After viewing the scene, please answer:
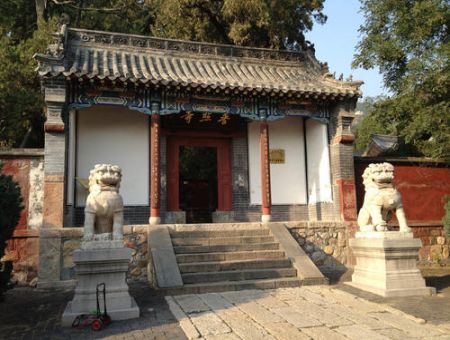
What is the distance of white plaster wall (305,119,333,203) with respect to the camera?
972 centimetres

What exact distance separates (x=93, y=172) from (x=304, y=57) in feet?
26.7

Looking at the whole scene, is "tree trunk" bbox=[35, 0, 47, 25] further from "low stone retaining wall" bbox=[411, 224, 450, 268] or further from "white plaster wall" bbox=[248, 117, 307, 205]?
"low stone retaining wall" bbox=[411, 224, 450, 268]

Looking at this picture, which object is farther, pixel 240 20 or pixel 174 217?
pixel 240 20

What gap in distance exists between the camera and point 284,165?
1043 centimetres

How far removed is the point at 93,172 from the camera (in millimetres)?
5242

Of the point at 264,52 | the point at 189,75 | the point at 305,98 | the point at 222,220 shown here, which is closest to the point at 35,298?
the point at 222,220

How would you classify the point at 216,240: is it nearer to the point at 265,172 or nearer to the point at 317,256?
the point at 265,172

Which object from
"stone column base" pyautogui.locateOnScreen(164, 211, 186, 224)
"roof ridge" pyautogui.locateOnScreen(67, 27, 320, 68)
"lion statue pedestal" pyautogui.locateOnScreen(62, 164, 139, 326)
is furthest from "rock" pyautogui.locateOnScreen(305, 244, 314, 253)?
"roof ridge" pyautogui.locateOnScreen(67, 27, 320, 68)

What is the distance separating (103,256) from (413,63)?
6.89m

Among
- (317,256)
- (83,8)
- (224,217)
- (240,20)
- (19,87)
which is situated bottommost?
(317,256)

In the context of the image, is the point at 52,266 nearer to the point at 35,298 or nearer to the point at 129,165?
the point at 35,298

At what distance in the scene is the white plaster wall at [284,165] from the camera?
10273mm

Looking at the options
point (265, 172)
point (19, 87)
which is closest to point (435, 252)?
point (265, 172)

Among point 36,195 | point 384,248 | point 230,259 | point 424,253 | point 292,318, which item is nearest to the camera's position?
point 292,318
